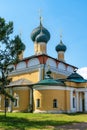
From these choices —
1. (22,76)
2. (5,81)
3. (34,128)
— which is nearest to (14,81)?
(22,76)

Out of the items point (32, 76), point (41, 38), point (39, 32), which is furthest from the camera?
point (39, 32)

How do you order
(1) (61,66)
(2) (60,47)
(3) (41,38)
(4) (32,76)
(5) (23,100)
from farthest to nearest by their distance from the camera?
(2) (60,47) < (1) (61,66) < (3) (41,38) < (4) (32,76) < (5) (23,100)

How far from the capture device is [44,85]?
92.7ft

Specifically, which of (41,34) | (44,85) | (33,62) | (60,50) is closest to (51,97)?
(44,85)

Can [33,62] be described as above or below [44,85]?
above

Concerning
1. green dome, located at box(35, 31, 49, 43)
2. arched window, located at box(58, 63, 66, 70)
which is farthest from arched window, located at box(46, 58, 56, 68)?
green dome, located at box(35, 31, 49, 43)

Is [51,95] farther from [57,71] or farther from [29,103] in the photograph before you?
[57,71]

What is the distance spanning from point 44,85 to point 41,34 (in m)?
8.78

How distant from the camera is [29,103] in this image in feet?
100

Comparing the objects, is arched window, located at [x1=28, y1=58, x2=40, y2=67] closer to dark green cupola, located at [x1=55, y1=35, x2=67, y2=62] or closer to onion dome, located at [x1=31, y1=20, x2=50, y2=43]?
onion dome, located at [x1=31, y1=20, x2=50, y2=43]

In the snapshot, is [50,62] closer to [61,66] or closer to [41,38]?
[61,66]

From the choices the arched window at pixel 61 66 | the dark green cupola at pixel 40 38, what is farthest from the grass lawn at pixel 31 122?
the dark green cupola at pixel 40 38

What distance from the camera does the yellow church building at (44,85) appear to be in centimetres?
2847

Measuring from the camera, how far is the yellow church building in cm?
2847
